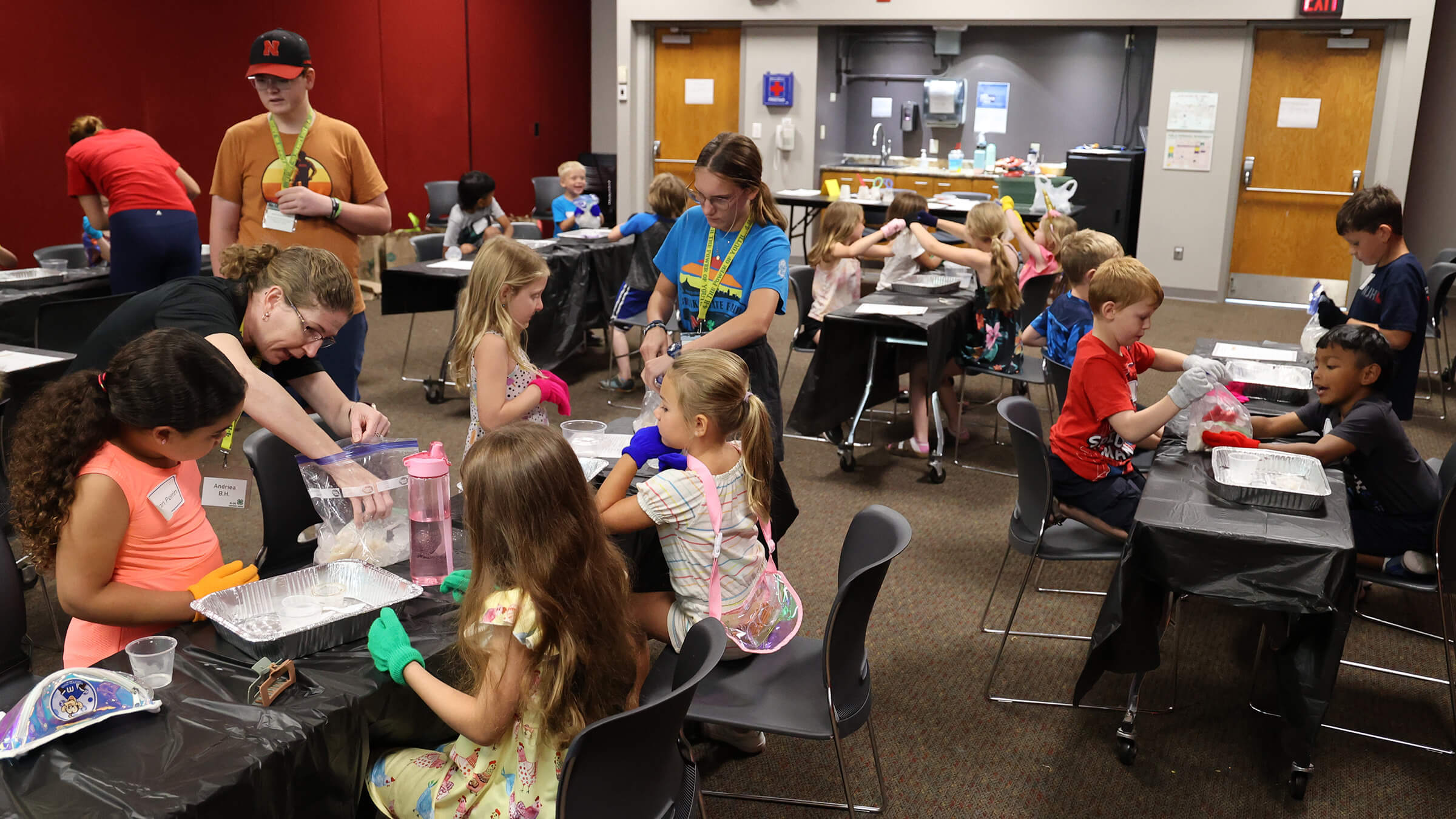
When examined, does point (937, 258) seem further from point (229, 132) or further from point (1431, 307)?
point (229, 132)

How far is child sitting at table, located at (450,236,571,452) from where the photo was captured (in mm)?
2680

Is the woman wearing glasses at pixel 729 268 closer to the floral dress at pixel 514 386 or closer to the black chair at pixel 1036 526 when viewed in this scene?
the floral dress at pixel 514 386

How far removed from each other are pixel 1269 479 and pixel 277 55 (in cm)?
290

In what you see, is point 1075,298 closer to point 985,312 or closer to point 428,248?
point 985,312

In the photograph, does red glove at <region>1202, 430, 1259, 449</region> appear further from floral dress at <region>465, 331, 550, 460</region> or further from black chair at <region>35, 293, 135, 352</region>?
black chair at <region>35, 293, 135, 352</region>

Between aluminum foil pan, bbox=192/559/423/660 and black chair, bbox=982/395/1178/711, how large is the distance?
1610mm

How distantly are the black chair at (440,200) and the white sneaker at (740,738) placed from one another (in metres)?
6.35

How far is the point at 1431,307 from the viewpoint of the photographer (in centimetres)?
573

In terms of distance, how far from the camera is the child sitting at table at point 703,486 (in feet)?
6.45

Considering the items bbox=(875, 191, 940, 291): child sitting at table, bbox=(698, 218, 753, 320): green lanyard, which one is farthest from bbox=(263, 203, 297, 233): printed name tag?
bbox=(875, 191, 940, 291): child sitting at table

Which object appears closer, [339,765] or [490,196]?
[339,765]

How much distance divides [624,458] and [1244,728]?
5.88ft

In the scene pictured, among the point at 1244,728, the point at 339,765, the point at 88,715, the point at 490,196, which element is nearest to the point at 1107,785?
the point at 1244,728

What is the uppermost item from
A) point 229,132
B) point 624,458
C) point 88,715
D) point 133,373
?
point 229,132
